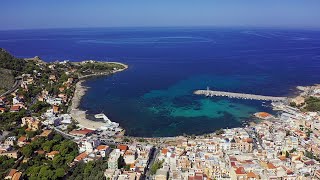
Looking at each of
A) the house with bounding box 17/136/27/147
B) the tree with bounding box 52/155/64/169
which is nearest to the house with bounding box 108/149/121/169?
the tree with bounding box 52/155/64/169

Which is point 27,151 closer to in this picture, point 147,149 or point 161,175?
point 147,149

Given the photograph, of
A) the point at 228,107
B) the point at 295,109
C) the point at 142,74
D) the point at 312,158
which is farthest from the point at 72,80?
the point at 312,158

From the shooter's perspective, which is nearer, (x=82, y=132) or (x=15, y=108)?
(x=82, y=132)

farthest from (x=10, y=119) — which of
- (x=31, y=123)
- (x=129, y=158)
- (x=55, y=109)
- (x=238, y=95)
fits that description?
(x=238, y=95)

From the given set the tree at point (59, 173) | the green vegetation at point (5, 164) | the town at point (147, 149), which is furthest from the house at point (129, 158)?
the green vegetation at point (5, 164)

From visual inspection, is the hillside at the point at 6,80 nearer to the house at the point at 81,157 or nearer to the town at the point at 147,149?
the town at the point at 147,149

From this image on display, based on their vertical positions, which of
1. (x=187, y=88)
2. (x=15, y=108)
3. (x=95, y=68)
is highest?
(x=95, y=68)

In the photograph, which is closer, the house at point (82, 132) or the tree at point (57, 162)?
the tree at point (57, 162)
